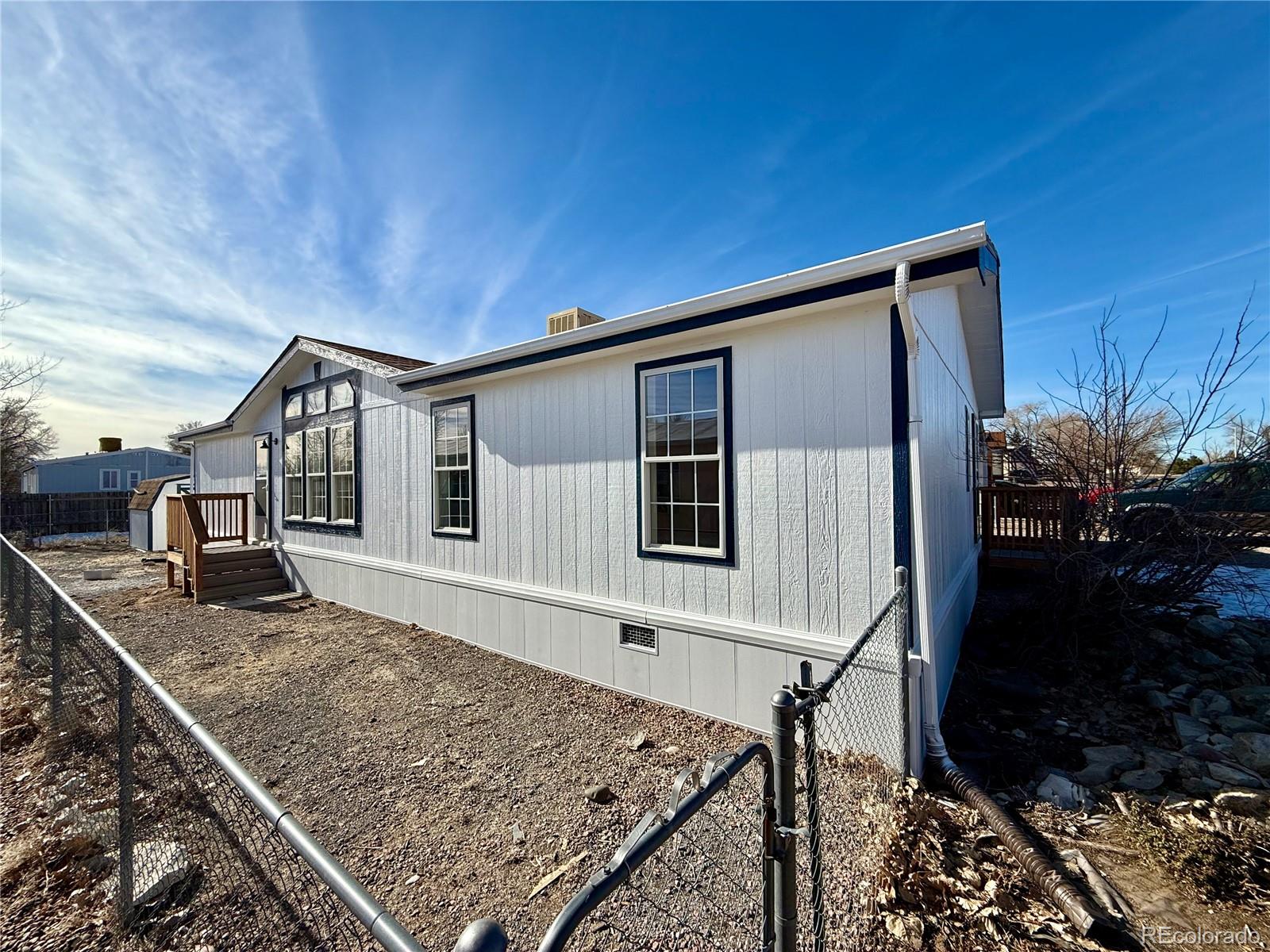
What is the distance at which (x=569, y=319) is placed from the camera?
249 inches

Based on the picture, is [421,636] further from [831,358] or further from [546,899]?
[831,358]

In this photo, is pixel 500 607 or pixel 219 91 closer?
pixel 219 91

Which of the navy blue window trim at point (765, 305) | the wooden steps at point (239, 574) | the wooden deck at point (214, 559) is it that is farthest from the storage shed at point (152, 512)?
the navy blue window trim at point (765, 305)

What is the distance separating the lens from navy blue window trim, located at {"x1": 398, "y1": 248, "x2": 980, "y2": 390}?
319 cm

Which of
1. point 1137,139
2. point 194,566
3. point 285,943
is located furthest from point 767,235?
point 194,566

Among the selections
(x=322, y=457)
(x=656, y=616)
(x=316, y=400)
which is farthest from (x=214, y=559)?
(x=656, y=616)

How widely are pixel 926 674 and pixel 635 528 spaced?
252cm

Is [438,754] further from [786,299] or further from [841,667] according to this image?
[786,299]

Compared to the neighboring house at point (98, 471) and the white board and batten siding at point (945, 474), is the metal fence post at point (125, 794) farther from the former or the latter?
the neighboring house at point (98, 471)

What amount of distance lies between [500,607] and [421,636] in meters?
1.56

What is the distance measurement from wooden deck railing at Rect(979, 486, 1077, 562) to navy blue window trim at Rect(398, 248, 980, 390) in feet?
15.3

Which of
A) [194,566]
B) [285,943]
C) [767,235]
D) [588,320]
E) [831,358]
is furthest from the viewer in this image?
[194,566]

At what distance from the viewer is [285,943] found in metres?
2.20

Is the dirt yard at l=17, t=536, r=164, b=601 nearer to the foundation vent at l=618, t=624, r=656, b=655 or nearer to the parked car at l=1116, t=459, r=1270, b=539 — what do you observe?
the foundation vent at l=618, t=624, r=656, b=655
